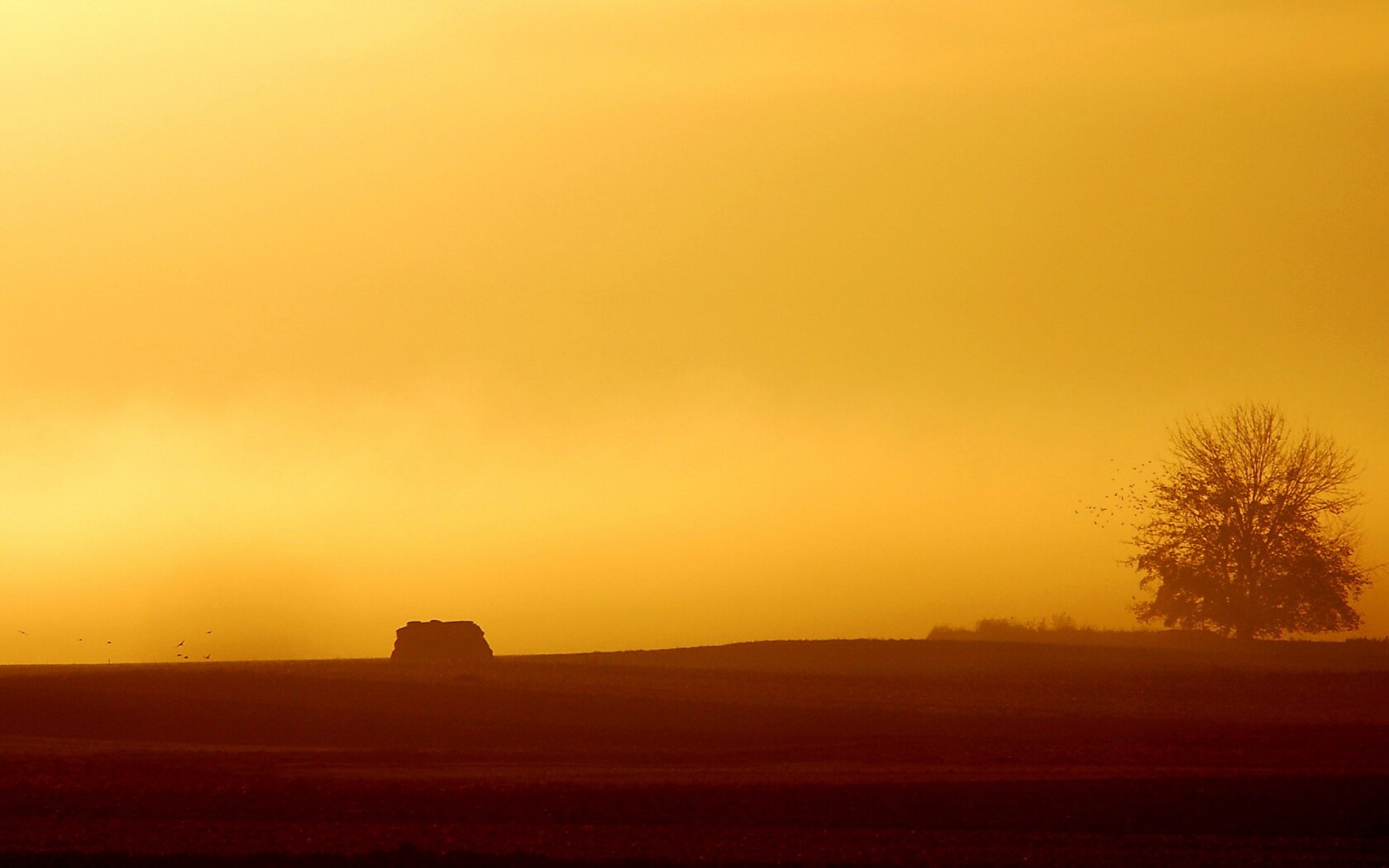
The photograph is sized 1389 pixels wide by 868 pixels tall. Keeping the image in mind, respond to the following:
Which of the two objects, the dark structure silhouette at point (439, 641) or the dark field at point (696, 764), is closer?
the dark field at point (696, 764)

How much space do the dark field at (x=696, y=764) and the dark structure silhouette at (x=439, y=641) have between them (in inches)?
145

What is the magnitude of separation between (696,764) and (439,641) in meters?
25.4

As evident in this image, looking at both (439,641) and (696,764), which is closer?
(696,764)

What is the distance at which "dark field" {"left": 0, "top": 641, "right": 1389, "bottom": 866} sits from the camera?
22.2 meters

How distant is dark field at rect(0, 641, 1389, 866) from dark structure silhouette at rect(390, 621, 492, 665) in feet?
12.1

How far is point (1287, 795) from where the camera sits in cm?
2542

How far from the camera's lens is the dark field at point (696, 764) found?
2222 cm

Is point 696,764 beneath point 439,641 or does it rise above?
beneath

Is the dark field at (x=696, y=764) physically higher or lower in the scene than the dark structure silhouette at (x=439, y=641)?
lower

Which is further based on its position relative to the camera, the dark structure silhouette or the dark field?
the dark structure silhouette

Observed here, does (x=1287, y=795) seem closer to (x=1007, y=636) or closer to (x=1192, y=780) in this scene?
(x=1192, y=780)

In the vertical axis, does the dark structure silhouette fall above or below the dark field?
above

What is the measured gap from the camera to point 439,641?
184 ft

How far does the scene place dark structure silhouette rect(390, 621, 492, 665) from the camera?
55969mm
